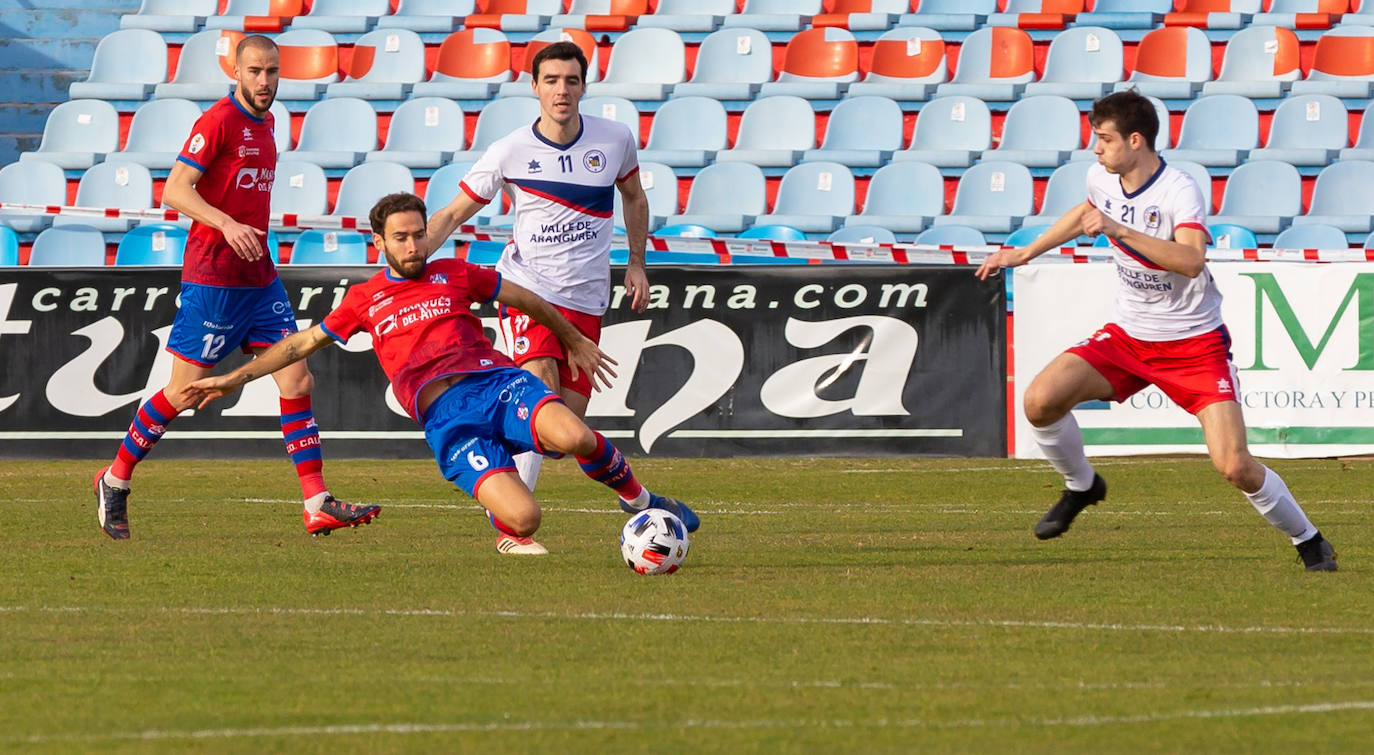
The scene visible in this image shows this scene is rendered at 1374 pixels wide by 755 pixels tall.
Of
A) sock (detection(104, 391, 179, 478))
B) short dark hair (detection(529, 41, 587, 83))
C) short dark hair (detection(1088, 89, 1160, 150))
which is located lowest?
sock (detection(104, 391, 179, 478))

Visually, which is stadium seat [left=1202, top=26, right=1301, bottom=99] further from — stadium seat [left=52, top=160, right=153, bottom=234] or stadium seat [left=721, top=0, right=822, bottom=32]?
stadium seat [left=52, top=160, right=153, bottom=234]

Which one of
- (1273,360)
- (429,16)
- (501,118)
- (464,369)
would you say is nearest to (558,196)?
(464,369)

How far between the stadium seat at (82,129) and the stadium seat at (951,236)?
8511 mm

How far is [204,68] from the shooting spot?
787 inches

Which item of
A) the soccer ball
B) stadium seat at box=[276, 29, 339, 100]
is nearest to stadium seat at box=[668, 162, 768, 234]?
stadium seat at box=[276, 29, 339, 100]

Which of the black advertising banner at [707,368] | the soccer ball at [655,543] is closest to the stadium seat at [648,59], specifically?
the black advertising banner at [707,368]

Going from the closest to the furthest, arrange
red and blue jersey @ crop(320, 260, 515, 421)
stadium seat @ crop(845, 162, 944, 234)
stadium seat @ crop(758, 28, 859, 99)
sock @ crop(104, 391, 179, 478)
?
red and blue jersey @ crop(320, 260, 515, 421)
sock @ crop(104, 391, 179, 478)
stadium seat @ crop(845, 162, 944, 234)
stadium seat @ crop(758, 28, 859, 99)

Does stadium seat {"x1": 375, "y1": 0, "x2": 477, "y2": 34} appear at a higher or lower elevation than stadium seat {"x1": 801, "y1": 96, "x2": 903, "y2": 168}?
higher

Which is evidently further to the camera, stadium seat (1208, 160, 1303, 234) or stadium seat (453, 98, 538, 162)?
stadium seat (453, 98, 538, 162)

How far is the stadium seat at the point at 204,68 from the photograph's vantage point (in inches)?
771

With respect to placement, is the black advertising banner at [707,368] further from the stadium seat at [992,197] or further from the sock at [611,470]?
the sock at [611,470]

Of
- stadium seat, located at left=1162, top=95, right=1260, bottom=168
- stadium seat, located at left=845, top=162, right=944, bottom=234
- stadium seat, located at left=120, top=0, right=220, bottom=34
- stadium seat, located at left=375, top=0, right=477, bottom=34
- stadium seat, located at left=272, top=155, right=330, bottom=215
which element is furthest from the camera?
stadium seat, located at left=120, top=0, right=220, bottom=34

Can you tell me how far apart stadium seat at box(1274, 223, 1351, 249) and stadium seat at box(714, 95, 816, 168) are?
4.61 m

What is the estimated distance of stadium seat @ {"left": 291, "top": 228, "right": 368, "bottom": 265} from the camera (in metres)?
16.0
